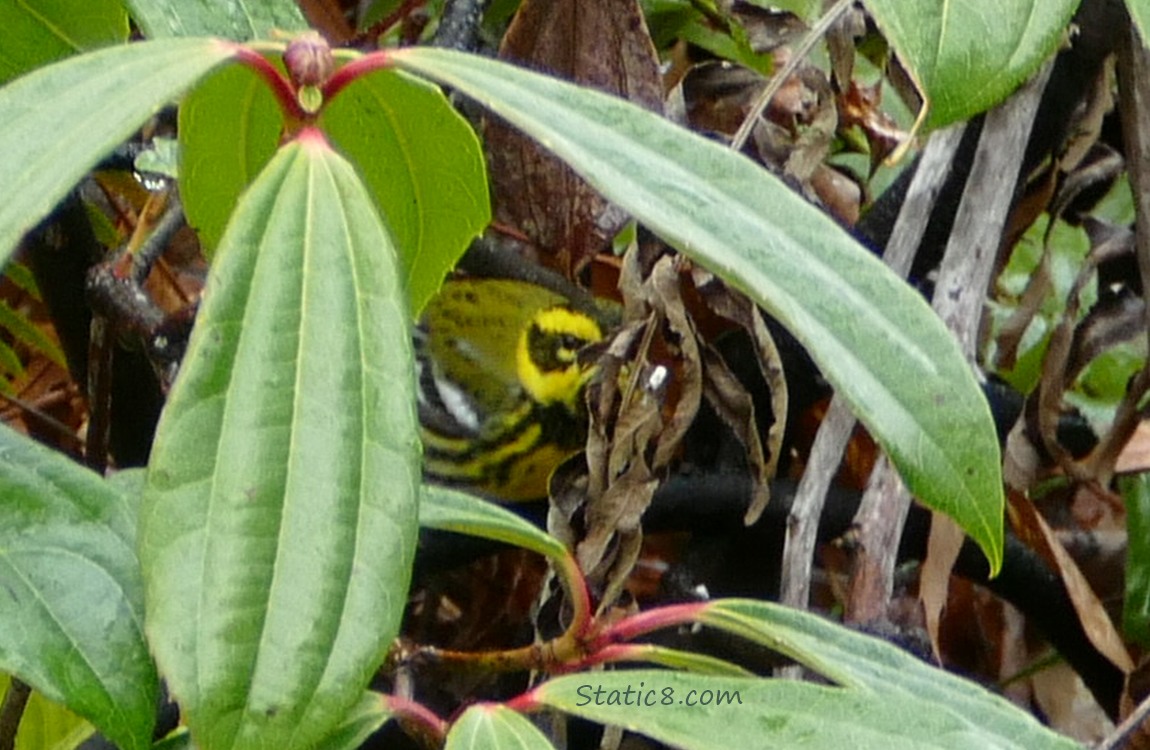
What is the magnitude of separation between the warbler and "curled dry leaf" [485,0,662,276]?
215 millimetres

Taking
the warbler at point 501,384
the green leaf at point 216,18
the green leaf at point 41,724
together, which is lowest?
the warbler at point 501,384

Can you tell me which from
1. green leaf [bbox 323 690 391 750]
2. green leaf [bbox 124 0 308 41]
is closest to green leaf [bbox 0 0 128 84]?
green leaf [bbox 124 0 308 41]

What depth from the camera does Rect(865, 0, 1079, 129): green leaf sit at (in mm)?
511

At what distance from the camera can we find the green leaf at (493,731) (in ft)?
1.71

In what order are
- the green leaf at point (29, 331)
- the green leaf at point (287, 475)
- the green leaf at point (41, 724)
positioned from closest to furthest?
1. the green leaf at point (287, 475)
2. the green leaf at point (41, 724)
3. the green leaf at point (29, 331)

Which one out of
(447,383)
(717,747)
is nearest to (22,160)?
(717,747)

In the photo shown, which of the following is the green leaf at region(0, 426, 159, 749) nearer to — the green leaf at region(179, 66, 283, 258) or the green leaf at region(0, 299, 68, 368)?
the green leaf at region(179, 66, 283, 258)

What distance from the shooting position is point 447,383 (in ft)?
4.94

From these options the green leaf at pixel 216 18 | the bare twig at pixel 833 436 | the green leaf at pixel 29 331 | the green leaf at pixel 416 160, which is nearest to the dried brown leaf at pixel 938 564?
the bare twig at pixel 833 436

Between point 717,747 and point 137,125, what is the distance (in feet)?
0.94

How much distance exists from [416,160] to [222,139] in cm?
8

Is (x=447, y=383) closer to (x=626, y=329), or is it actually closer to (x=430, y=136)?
(x=626, y=329)

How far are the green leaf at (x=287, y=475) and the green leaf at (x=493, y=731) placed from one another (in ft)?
0.31

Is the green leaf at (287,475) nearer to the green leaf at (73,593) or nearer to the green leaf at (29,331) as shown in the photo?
the green leaf at (73,593)
